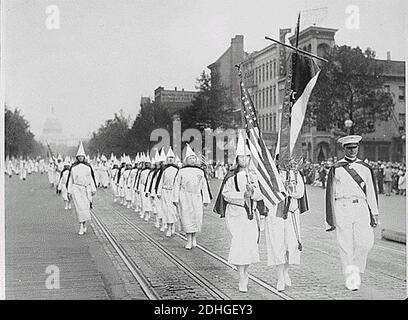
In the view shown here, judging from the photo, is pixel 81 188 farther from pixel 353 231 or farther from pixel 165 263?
pixel 353 231

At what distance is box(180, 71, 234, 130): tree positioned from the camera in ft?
32.0

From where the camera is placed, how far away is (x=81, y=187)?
12.0m

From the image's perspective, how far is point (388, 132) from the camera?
9.41 meters

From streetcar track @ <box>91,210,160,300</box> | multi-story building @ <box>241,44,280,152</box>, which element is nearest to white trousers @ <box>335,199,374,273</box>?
multi-story building @ <box>241,44,280,152</box>

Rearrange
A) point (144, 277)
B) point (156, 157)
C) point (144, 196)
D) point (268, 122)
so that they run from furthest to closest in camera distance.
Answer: point (144, 196), point (156, 157), point (268, 122), point (144, 277)

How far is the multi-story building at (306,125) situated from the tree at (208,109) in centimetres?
23

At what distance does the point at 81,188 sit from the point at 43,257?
3059 millimetres

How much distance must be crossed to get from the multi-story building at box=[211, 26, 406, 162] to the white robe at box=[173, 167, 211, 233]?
5.27ft

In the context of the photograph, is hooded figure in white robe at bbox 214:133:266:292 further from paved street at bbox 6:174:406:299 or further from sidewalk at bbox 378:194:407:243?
sidewalk at bbox 378:194:407:243

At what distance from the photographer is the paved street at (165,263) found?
819 centimetres

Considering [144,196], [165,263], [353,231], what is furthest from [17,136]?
[144,196]

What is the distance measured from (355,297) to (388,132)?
249 cm

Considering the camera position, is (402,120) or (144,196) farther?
(144,196)
